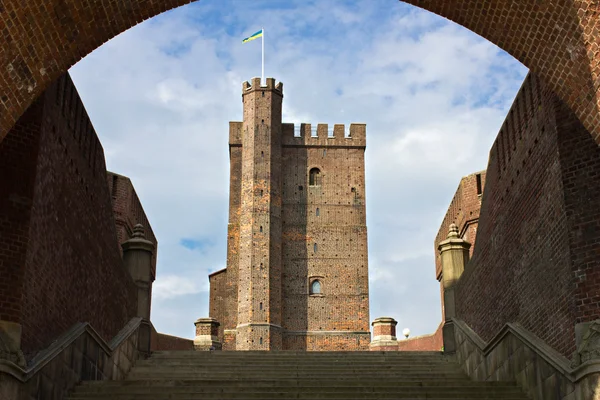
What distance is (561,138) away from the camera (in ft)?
33.1

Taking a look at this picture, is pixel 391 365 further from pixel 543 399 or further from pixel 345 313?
pixel 345 313

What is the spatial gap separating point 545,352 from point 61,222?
19.6 feet

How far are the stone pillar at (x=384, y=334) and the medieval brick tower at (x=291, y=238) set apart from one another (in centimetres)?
1504

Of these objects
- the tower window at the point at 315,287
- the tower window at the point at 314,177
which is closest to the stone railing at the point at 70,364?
the tower window at the point at 315,287

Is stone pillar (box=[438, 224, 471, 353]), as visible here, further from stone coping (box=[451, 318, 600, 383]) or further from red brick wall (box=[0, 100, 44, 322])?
red brick wall (box=[0, 100, 44, 322])

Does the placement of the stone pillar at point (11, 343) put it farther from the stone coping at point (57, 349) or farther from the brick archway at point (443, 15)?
the brick archway at point (443, 15)

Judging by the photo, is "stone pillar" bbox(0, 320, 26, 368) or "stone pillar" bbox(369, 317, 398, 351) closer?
"stone pillar" bbox(0, 320, 26, 368)

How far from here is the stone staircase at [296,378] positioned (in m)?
9.95

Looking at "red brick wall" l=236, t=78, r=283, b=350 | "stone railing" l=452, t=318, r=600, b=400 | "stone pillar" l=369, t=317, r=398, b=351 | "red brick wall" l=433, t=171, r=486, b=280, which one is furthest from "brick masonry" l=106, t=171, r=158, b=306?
"stone railing" l=452, t=318, r=600, b=400

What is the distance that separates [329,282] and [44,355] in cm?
4075

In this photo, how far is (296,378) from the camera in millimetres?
11953

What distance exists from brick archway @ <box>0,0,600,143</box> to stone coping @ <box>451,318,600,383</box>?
2.43 meters

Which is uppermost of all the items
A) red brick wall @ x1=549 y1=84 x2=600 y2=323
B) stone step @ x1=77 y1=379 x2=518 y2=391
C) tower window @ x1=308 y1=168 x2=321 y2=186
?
tower window @ x1=308 y1=168 x2=321 y2=186

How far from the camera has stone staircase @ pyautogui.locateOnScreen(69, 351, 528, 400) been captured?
9.95 m
